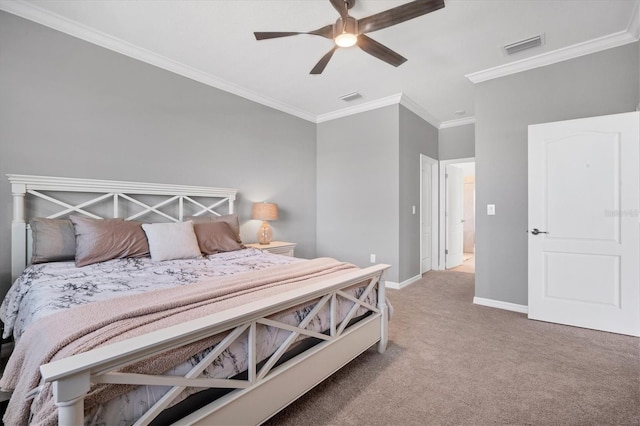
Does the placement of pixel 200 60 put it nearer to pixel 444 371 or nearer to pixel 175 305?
pixel 175 305

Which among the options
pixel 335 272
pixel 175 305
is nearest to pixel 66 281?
pixel 175 305

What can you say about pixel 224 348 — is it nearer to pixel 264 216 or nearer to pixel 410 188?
pixel 264 216

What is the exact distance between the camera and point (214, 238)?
297 centimetres

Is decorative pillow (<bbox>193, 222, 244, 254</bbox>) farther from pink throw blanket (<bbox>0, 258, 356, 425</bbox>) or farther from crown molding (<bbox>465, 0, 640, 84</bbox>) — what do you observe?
crown molding (<bbox>465, 0, 640, 84</bbox>)

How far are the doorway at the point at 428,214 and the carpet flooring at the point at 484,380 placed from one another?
221 cm

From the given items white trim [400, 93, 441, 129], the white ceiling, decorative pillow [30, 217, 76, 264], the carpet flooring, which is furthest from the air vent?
decorative pillow [30, 217, 76, 264]

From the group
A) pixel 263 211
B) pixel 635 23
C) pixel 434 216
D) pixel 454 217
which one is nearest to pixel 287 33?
pixel 263 211

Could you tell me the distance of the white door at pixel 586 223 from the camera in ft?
8.57

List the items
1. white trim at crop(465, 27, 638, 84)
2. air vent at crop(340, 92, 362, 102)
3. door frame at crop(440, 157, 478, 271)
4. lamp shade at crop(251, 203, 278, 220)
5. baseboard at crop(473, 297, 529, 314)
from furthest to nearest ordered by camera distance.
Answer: door frame at crop(440, 157, 478, 271), air vent at crop(340, 92, 362, 102), lamp shade at crop(251, 203, 278, 220), baseboard at crop(473, 297, 529, 314), white trim at crop(465, 27, 638, 84)

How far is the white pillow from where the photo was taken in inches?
99.5

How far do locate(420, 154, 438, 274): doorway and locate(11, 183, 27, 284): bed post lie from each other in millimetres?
4710

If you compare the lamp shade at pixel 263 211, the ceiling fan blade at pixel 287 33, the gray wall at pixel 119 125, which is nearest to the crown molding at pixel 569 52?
the ceiling fan blade at pixel 287 33

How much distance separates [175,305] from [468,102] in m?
4.57

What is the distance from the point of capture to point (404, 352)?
237cm
